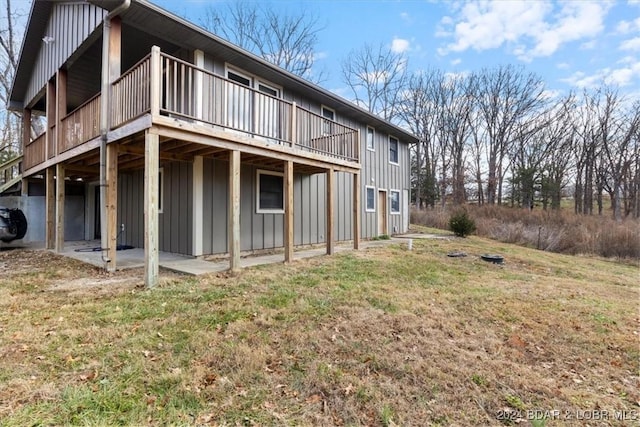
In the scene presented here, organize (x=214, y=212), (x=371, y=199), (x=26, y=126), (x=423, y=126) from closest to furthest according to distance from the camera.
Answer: (x=214, y=212) → (x=26, y=126) → (x=371, y=199) → (x=423, y=126)

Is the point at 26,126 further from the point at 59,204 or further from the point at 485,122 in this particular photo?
the point at 485,122

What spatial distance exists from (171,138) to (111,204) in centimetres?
170

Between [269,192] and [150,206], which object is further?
[269,192]

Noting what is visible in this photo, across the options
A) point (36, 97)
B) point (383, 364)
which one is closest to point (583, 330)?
point (383, 364)

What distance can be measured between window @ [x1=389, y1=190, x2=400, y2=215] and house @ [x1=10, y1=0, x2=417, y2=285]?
130 inches

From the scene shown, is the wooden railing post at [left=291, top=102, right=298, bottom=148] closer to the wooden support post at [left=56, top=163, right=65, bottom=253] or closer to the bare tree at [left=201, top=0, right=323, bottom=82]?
the wooden support post at [left=56, top=163, right=65, bottom=253]

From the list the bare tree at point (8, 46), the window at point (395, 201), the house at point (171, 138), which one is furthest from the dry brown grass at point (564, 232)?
the bare tree at point (8, 46)

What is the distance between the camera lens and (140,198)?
9.31m

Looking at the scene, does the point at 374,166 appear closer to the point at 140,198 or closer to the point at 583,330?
the point at 140,198

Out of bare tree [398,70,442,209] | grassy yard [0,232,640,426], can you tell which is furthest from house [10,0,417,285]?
bare tree [398,70,442,209]

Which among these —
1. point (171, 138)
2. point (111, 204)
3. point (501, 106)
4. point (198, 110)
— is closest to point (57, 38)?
point (198, 110)

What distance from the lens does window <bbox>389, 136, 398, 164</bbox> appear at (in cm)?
1470

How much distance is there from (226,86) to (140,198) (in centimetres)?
507

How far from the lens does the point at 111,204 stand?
19.1 ft
